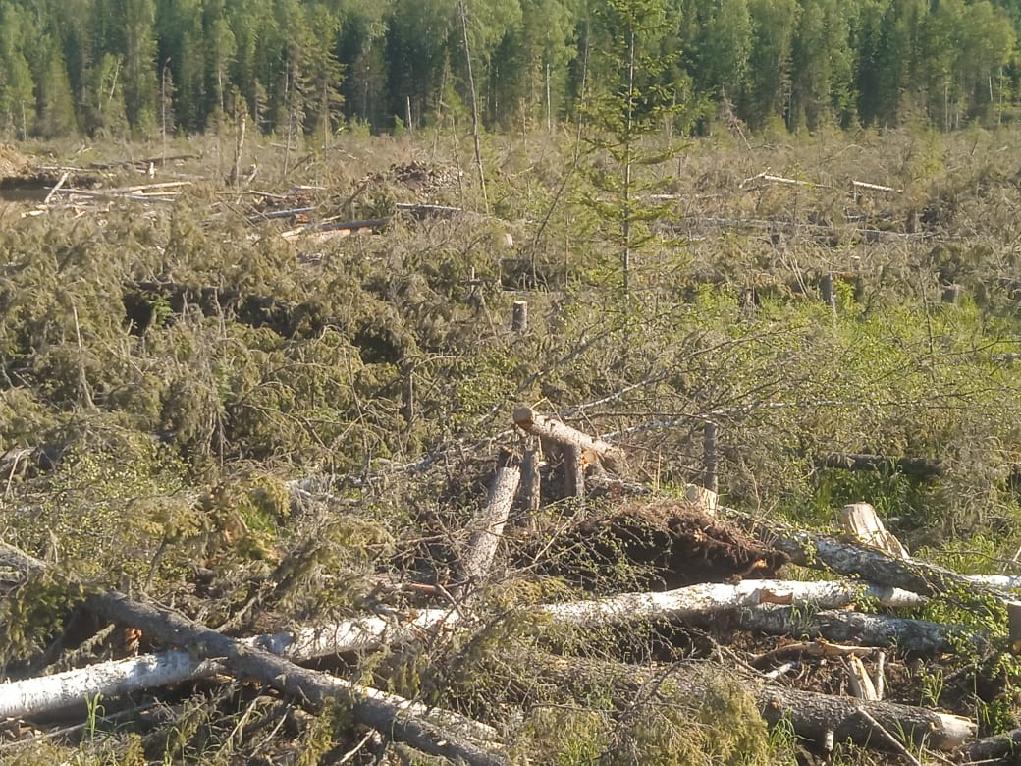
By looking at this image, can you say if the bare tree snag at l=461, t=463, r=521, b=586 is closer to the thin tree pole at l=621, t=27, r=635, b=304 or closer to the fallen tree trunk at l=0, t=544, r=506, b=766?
the fallen tree trunk at l=0, t=544, r=506, b=766

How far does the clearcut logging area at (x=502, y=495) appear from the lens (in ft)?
12.9

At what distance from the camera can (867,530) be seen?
570cm

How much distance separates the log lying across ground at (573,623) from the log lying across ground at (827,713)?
0.79 feet

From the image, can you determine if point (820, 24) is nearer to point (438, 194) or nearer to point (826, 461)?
point (438, 194)

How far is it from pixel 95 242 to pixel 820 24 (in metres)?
32.8

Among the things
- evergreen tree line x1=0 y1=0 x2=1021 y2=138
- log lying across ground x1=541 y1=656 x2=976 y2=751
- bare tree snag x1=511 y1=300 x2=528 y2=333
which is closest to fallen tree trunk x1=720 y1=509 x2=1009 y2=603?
log lying across ground x1=541 y1=656 x2=976 y2=751

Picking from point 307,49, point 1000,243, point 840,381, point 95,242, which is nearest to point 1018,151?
point 1000,243

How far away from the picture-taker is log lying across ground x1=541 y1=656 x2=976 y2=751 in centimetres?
409

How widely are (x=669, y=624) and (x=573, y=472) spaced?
1.28 metres

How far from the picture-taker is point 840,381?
280 inches

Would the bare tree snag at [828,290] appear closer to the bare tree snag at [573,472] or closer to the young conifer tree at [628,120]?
the young conifer tree at [628,120]

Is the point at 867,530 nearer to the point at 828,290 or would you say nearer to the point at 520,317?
the point at 520,317

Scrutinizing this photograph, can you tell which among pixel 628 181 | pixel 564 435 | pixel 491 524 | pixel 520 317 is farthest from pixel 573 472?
pixel 628 181

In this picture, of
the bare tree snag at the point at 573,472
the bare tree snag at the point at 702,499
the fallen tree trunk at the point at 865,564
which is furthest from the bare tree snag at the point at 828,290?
the fallen tree trunk at the point at 865,564
